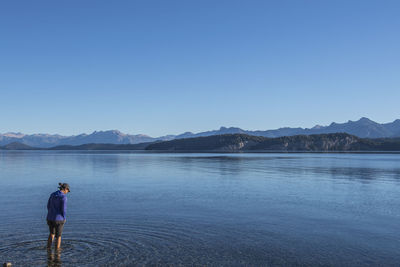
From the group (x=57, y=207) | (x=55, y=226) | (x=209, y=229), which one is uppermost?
(x=57, y=207)

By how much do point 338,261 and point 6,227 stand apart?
1846 cm

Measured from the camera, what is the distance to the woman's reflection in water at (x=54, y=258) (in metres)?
13.9

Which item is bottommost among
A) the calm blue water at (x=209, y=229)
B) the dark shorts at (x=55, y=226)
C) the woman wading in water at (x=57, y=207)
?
the calm blue water at (x=209, y=229)

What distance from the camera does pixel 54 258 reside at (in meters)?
14.7

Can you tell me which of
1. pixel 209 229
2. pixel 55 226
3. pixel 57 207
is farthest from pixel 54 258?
pixel 209 229

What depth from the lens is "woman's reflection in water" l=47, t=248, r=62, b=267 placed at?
549 inches

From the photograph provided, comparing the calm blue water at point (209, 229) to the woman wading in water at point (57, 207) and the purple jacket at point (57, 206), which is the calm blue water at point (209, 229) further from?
the purple jacket at point (57, 206)

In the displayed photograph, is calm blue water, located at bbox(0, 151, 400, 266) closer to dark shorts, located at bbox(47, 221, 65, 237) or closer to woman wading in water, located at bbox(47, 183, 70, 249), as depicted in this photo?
dark shorts, located at bbox(47, 221, 65, 237)

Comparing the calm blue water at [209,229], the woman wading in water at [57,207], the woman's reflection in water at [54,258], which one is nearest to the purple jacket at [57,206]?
the woman wading in water at [57,207]

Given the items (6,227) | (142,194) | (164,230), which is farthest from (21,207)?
(164,230)

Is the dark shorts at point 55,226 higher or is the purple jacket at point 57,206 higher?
the purple jacket at point 57,206

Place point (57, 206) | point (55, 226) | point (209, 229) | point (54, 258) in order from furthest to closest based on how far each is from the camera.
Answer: point (209, 229) < point (55, 226) < point (57, 206) < point (54, 258)

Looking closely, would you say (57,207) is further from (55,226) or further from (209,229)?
(209,229)

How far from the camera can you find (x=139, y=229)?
65.5ft
